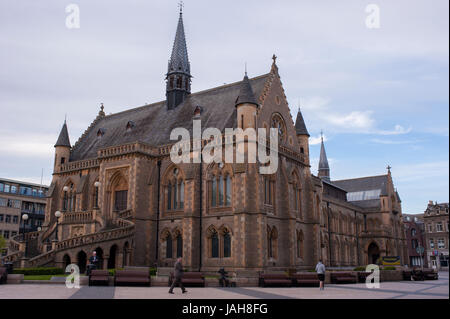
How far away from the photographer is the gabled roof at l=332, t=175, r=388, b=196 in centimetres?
8160

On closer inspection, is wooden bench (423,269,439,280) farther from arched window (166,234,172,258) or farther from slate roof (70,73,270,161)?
arched window (166,234,172,258)

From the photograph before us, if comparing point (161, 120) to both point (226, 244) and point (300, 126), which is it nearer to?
point (300, 126)

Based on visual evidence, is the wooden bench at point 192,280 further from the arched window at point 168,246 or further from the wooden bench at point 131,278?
the arched window at point 168,246

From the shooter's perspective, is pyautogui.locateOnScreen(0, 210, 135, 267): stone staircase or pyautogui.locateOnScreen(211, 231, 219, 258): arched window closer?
pyautogui.locateOnScreen(0, 210, 135, 267): stone staircase

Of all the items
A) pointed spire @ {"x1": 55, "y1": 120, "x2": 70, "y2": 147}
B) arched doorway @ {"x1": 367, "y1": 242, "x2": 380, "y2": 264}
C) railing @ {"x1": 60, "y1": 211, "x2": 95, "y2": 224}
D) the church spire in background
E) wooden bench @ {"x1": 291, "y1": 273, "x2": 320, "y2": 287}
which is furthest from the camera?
arched doorway @ {"x1": 367, "y1": 242, "x2": 380, "y2": 264}

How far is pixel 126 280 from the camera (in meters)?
23.8

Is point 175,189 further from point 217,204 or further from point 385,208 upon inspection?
point 385,208

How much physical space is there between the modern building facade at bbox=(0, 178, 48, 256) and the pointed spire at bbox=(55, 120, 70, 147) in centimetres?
3233

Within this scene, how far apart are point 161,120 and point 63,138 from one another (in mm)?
12573

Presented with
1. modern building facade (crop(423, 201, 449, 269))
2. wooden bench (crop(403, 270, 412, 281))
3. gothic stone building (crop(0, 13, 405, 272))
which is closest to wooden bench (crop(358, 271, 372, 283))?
gothic stone building (crop(0, 13, 405, 272))

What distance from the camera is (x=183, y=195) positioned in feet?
129

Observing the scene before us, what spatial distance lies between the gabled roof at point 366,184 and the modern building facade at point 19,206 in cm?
6250
